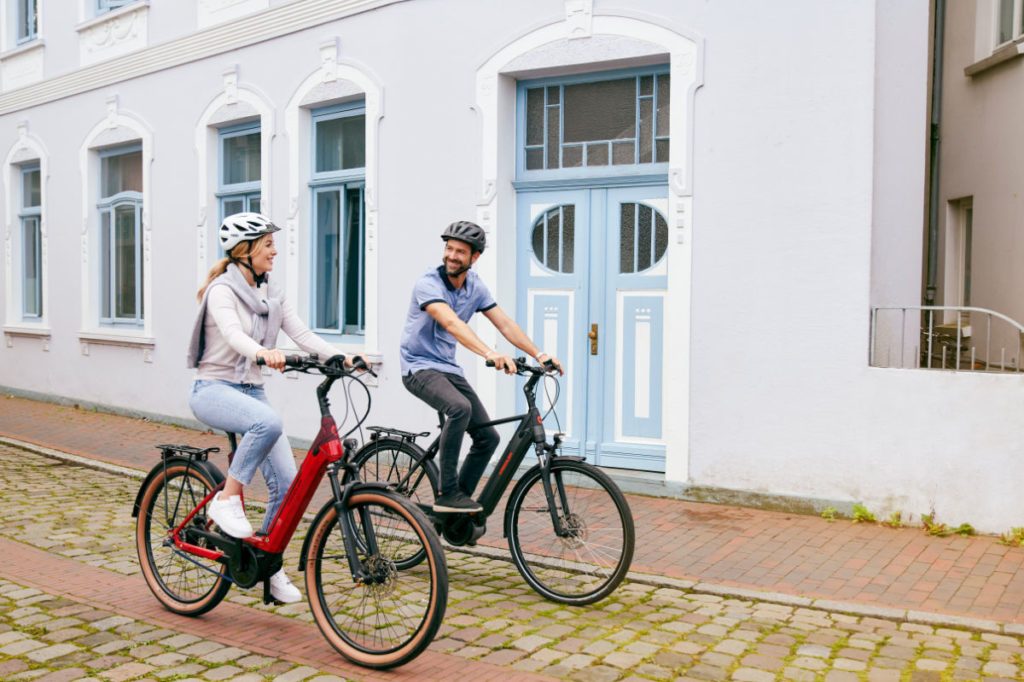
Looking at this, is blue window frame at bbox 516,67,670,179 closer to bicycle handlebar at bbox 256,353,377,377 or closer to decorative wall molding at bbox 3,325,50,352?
bicycle handlebar at bbox 256,353,377,377

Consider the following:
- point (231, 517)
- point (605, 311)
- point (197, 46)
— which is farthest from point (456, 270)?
point (197, 46)

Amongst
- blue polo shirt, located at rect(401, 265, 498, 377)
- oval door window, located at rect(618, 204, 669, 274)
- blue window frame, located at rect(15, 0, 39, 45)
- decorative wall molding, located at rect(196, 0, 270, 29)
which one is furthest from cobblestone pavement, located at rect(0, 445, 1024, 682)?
blue window frame, located at rect(15, 0, 39, 45)

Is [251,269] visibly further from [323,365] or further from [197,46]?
[197,46]

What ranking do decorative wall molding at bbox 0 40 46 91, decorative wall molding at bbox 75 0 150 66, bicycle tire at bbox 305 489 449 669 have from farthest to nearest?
1. decorative wall molding at bbox 0 40 46 91
2. decorative wall molding at bbox 75 0 150 66
3. bicycle tire at bbox 305 489 449 669

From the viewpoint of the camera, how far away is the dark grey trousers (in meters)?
5.68

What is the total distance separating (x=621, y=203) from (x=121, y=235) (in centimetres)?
792

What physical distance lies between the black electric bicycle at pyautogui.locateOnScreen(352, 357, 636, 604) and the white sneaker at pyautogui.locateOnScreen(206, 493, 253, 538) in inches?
27.6

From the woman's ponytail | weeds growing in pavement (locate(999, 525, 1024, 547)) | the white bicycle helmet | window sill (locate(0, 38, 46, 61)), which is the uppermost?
window sill (locate(0, 38, 46, 61))

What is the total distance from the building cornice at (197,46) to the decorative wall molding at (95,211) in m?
0.55

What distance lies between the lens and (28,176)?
1620 centimetres

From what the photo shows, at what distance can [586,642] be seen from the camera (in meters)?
4.92

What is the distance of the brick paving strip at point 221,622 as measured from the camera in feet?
14.8

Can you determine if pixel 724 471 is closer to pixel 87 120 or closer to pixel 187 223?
pixel 187 223

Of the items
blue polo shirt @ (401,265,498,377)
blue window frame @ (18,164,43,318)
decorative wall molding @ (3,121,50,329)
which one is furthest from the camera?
blue window frame @ (18,164,43,318)
